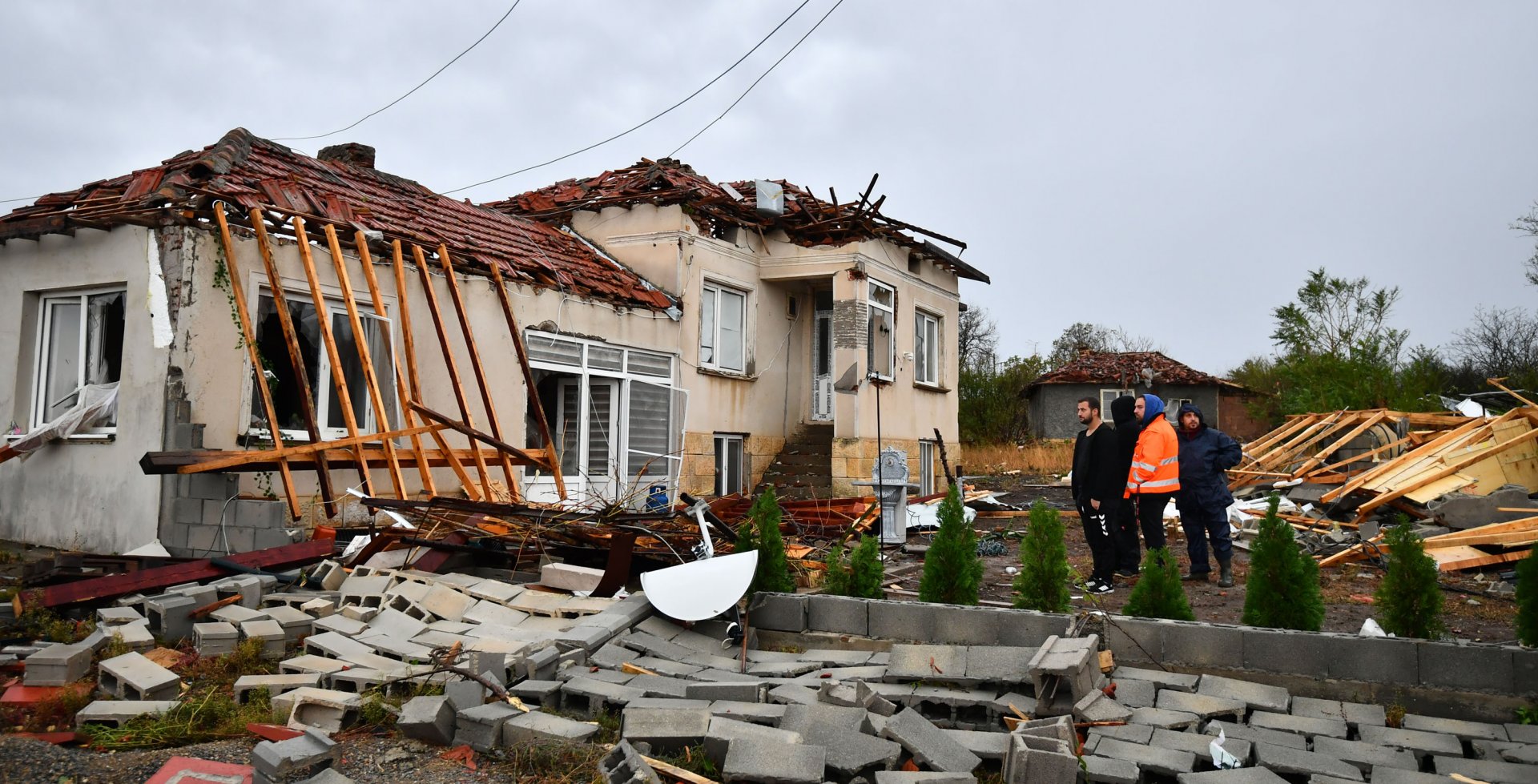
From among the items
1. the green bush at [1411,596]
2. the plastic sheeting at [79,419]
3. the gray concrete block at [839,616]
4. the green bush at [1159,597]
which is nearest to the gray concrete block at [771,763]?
the gray concrete block at [839,616]

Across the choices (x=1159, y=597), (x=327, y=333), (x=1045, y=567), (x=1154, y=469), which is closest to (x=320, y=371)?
(x=327, y=333)

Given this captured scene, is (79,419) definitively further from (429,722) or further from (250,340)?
(429,722)

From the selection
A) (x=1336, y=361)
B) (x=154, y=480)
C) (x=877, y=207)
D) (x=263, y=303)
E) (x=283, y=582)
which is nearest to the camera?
(x=283, y=582)

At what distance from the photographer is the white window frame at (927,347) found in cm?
1889

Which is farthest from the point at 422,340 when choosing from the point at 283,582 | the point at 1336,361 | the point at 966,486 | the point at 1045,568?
the point at 1336,361

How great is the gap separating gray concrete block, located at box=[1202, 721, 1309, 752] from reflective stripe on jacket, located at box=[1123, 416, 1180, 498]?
3.91m

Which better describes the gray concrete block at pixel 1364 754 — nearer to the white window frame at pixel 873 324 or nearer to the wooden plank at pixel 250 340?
the wooden plank at pixel 250 340

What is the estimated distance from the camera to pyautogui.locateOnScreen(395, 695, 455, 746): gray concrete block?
200 inches

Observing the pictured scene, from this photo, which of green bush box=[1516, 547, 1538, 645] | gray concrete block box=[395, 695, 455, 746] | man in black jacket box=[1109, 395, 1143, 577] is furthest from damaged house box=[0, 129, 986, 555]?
green bush box=[1516, 547, 1538, 645]

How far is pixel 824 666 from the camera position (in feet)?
22.3

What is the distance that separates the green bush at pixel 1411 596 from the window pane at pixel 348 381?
9.41 metres

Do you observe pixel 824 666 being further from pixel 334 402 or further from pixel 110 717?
pixel 334 402

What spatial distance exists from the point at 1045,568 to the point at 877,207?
9.98m

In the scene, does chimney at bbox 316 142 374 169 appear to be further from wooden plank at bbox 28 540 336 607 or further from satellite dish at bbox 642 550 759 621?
satellite dish at bbox 642 550 759 621
